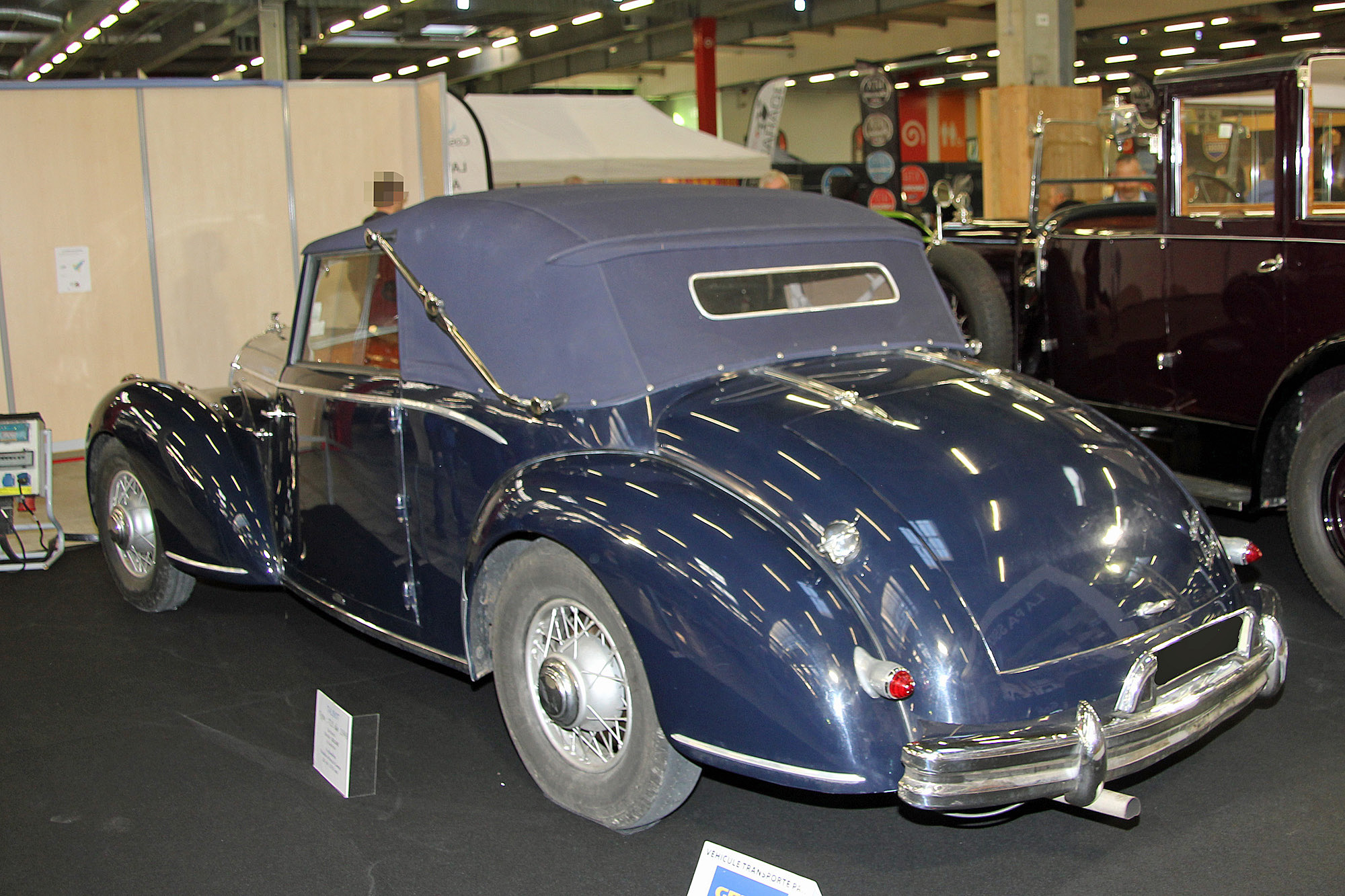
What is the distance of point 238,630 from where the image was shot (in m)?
4.74

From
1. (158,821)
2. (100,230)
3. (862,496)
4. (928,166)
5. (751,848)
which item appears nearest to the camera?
(862,496)

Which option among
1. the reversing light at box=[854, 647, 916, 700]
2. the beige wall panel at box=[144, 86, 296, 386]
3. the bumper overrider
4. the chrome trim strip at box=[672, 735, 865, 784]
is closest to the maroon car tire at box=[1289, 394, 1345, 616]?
the bumper overrider

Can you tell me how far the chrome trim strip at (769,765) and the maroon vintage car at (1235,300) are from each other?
9.02ft

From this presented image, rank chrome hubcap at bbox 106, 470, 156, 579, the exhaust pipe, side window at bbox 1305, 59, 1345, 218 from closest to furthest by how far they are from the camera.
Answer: the exhaust pipe, side window at bbox 1305, 59, 1345, 218, chrome hubcap at bbox 106, 470, 156, 579

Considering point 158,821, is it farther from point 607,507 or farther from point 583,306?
point 583,306

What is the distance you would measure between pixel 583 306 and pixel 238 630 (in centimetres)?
240

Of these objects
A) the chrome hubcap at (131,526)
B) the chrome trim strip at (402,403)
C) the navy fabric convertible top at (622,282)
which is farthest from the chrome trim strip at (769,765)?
the chrome hubcap at (131,526)

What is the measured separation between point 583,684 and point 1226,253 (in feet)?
11.4

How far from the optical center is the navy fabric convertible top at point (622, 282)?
10.6 ft

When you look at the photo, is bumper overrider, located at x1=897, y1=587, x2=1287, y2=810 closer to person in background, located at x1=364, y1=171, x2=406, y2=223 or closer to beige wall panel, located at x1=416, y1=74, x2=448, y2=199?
person in background, located at x1=364, y1=171, x2=406, y2=223

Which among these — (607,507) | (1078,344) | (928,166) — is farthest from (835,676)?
(928,166)

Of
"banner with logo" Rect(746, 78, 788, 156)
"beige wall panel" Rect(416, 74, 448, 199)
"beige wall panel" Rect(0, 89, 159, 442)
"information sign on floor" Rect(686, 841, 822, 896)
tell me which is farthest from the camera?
"banner with logo" Rect(746, 78, 788, 156)

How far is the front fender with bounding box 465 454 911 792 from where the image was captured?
2.52 metres

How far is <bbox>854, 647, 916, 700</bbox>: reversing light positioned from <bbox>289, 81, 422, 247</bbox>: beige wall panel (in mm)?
7837
